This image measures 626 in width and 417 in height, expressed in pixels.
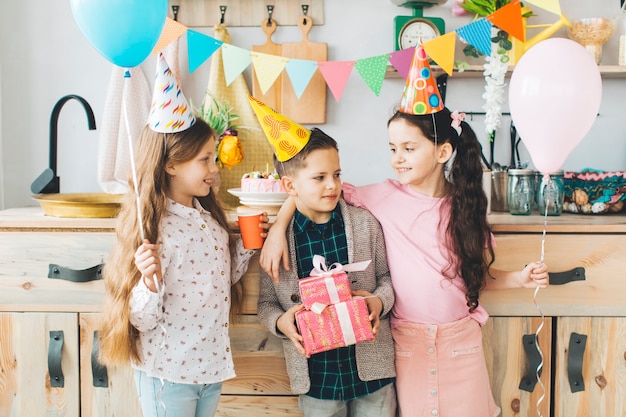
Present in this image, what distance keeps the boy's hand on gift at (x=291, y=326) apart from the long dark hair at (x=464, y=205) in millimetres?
379

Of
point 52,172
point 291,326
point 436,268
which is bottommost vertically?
point 291,326

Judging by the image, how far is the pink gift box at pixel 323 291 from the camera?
1.31 m

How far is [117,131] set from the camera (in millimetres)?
2041

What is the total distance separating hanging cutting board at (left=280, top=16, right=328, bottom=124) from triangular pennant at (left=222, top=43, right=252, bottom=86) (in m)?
0.22

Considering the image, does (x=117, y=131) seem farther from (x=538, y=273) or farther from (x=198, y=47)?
(x=538, y=273)

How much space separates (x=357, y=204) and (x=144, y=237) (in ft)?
1.77

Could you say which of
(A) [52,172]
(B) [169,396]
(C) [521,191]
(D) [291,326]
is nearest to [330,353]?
(D) [291,326]

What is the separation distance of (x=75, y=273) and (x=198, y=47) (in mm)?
760

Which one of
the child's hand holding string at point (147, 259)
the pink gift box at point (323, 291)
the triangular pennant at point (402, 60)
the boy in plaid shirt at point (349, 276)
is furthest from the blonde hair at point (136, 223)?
the triangular pennant at point (402, 60)

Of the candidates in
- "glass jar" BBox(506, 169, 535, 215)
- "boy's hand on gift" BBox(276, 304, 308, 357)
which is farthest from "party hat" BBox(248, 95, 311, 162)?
"glass jar" BBox(506, 169, 535, 215)

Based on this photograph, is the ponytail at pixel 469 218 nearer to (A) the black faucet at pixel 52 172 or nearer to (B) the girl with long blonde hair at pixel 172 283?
(B) the girl with long blonde hair at pixel 172 283

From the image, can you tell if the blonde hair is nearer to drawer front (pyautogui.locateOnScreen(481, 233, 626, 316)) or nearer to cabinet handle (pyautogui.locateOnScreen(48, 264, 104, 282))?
cabinet handle (pyautogui.locateOnScreen(48, 264, 104, 282))

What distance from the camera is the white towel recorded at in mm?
2012

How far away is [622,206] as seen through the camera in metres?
1.83
